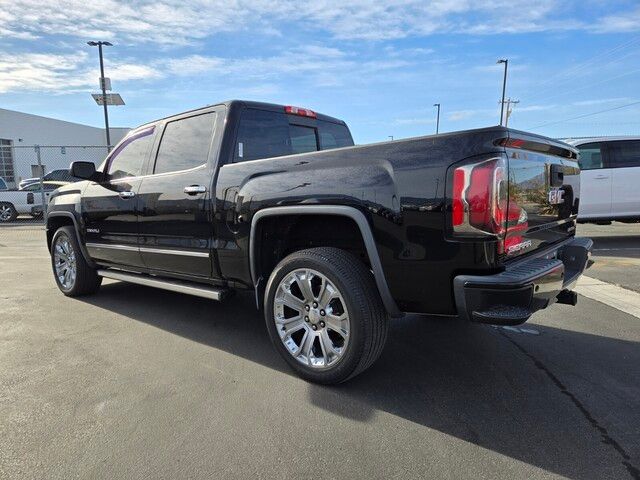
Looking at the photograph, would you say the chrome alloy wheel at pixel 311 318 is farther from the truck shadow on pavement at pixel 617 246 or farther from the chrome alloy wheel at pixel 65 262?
the truck shadow on pavement at pixel 617 246

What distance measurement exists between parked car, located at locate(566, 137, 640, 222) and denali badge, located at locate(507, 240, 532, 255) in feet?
23.6

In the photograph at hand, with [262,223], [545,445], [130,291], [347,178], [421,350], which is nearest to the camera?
[545,445]

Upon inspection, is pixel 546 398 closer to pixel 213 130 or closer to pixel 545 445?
pixel 545 445

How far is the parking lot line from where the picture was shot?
4871 millimetres

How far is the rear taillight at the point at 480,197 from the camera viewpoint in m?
2.40

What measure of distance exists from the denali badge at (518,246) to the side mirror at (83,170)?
421 cm

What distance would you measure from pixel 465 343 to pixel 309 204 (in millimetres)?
1863

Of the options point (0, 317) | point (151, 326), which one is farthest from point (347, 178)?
point (0, 317)

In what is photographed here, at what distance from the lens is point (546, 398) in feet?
9.52

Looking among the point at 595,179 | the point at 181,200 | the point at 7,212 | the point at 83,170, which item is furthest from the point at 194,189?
the point at 7,212

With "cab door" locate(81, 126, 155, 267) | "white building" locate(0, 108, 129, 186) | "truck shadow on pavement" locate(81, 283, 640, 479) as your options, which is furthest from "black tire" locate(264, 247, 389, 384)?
"white building" locate(0, 108, 129, 186)

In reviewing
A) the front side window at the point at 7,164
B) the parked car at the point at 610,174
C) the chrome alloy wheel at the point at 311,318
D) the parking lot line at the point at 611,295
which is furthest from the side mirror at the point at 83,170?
the front side window at the point at 7,164

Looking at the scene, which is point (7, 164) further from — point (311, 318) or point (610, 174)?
point (311, 318)

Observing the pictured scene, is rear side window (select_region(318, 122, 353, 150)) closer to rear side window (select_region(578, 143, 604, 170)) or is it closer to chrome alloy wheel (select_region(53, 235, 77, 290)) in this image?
chrome alloy wheel (select_region(53, 235, 77, 290))
